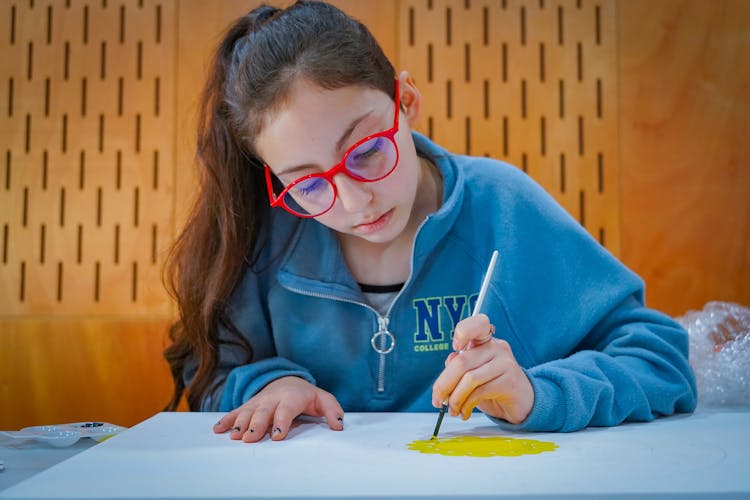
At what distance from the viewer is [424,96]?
210 cm

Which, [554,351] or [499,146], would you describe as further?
[499,146]

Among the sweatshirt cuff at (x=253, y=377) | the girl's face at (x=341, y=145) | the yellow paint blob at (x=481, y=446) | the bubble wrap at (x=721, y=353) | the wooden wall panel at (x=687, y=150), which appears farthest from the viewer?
the wooden wall panel at (x=687, y=150)

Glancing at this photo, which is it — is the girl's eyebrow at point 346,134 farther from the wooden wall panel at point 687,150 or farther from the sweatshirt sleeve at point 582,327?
the wooden wall panel at point 687,150

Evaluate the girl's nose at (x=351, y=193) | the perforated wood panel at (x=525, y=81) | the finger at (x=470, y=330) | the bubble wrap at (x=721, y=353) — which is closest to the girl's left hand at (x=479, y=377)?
the finger at (x=470, y=330)

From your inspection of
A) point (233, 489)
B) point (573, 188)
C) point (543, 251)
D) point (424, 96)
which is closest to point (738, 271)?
point (573, 188)

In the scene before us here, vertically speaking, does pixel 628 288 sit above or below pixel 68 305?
above

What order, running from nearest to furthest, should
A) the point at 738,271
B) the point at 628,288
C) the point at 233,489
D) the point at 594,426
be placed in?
the point at 233,489, the point at 594,426, the point at 628,288, the point at 738,271

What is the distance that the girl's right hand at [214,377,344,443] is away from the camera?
90cm

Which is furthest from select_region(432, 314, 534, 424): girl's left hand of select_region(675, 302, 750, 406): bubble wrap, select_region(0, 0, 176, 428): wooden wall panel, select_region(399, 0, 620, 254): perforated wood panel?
select_region(0, 0, 176, 428): wooden wall panel

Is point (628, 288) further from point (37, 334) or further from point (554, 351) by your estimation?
point (37, 334)

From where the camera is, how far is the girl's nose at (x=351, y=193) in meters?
1.01

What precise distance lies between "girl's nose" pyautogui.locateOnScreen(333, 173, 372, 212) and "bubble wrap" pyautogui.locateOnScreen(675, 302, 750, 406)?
2.35ft

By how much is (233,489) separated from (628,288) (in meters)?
0.73

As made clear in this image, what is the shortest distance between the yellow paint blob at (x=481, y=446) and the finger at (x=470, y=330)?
107 millimetres
